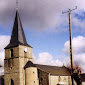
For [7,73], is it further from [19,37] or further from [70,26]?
[70,26]

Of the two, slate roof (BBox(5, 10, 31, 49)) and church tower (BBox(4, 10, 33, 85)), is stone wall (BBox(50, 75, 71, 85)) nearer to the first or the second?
church tower (BBox(4, 10, 33, 85))

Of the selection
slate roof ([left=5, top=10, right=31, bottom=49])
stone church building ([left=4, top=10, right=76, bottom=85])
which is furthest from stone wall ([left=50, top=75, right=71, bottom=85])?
slate roof ([left=5, top=10, right=31, bottom=49])

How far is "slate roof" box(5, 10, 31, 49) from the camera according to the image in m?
43.3

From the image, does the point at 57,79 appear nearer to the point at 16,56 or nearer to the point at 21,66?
the point at 21,66

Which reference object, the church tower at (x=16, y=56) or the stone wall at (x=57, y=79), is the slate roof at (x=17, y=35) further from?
the stone wall at (x=57, y=79)

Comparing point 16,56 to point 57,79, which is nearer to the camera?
point 16,56

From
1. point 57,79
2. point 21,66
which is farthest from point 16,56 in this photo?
point 57,79

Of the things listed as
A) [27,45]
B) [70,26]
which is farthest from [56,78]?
[70,26]

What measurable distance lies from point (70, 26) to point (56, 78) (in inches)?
1047

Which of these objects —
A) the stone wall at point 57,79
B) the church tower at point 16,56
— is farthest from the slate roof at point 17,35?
the stone wall at point 57,79

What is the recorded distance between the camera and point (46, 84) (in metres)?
40.6

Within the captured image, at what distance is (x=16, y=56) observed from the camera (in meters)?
41.8

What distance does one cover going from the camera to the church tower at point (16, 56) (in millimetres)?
40812

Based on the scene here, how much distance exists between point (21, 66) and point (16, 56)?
2768 millimetres
